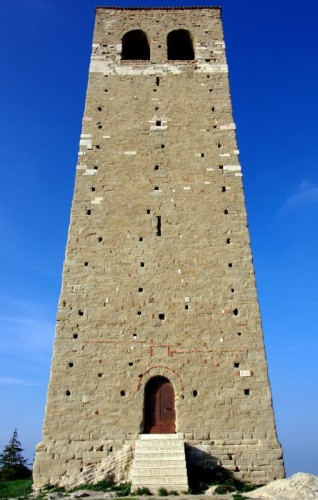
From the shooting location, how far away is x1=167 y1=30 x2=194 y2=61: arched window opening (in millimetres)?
16125

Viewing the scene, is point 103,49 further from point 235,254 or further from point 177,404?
point 177,404

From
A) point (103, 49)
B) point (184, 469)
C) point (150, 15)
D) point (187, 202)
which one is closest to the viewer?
point (184, 469)

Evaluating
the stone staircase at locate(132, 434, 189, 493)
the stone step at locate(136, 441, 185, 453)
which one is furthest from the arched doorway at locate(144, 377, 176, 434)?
the stone step at locate(136, 441, 185, 453)

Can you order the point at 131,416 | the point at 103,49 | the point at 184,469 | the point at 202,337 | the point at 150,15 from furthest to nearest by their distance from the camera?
the point at 150,15 < the point at 103,49 < the point at 202,337 < the point at 131,416 < the point at 184,469

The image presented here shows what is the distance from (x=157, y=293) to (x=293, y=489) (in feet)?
16.5

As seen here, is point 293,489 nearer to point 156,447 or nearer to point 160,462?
point 160,462

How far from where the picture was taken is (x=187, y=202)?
39.2ft

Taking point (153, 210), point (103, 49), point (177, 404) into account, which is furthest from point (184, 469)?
point (103, 49)

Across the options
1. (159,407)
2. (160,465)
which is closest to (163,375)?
(159,407)

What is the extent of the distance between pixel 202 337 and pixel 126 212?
3.85 meters

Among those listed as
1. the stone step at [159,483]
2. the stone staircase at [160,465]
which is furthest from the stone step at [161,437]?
the stone step at [159,483]

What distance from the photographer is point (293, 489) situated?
712 cm

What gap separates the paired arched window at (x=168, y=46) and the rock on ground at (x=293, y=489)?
1371cm

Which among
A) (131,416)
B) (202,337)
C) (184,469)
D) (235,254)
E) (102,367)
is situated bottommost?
(184,469)
